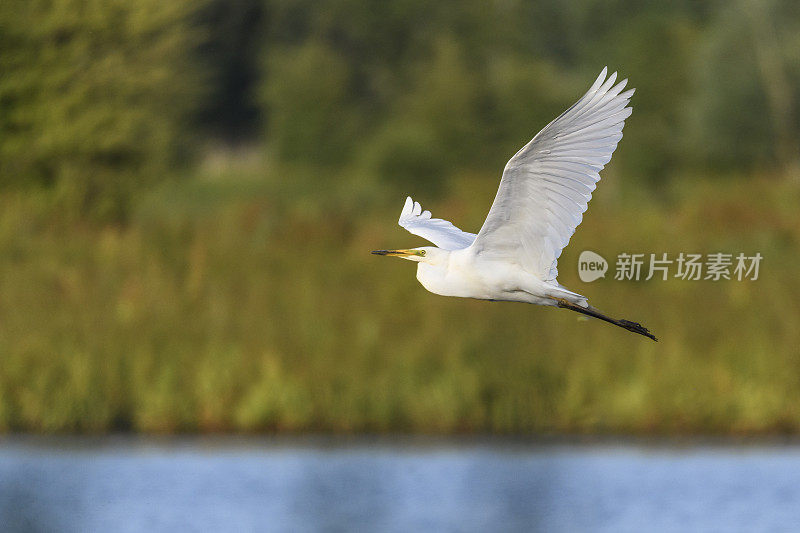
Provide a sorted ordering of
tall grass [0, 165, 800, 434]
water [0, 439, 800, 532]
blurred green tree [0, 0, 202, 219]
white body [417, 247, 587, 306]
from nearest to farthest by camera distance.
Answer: white body [417, 247, 587, 306] → tall grass [0, 165, 800, 434] → water [0, 439, 800, 532] → blurred green tree [0, 0, 202, 219]

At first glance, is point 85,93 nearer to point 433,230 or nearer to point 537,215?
point 433,230

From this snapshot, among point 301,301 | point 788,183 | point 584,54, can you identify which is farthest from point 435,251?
point 584,54

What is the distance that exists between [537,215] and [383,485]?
994 centimetres

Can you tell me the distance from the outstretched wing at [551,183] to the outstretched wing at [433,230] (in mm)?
547

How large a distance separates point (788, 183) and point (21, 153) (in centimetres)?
1066

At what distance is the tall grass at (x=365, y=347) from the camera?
13.7 m

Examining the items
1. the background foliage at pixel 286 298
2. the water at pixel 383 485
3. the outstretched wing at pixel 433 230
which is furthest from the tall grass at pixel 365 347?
the outstretched wing at pixel 433 230

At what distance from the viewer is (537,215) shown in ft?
19.9

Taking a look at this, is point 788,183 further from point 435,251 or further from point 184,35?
point 435,251

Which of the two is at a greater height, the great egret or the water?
the great egret

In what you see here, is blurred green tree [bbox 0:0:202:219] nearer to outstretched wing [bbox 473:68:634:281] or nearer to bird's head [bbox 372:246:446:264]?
bird's head [bbox 372:246:446:264]

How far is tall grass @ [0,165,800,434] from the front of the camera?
44.9 ft

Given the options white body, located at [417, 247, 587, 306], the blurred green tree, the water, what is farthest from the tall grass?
white body, located at [417, 247, 587, 306]

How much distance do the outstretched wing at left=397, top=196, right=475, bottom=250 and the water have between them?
7.17 metres
